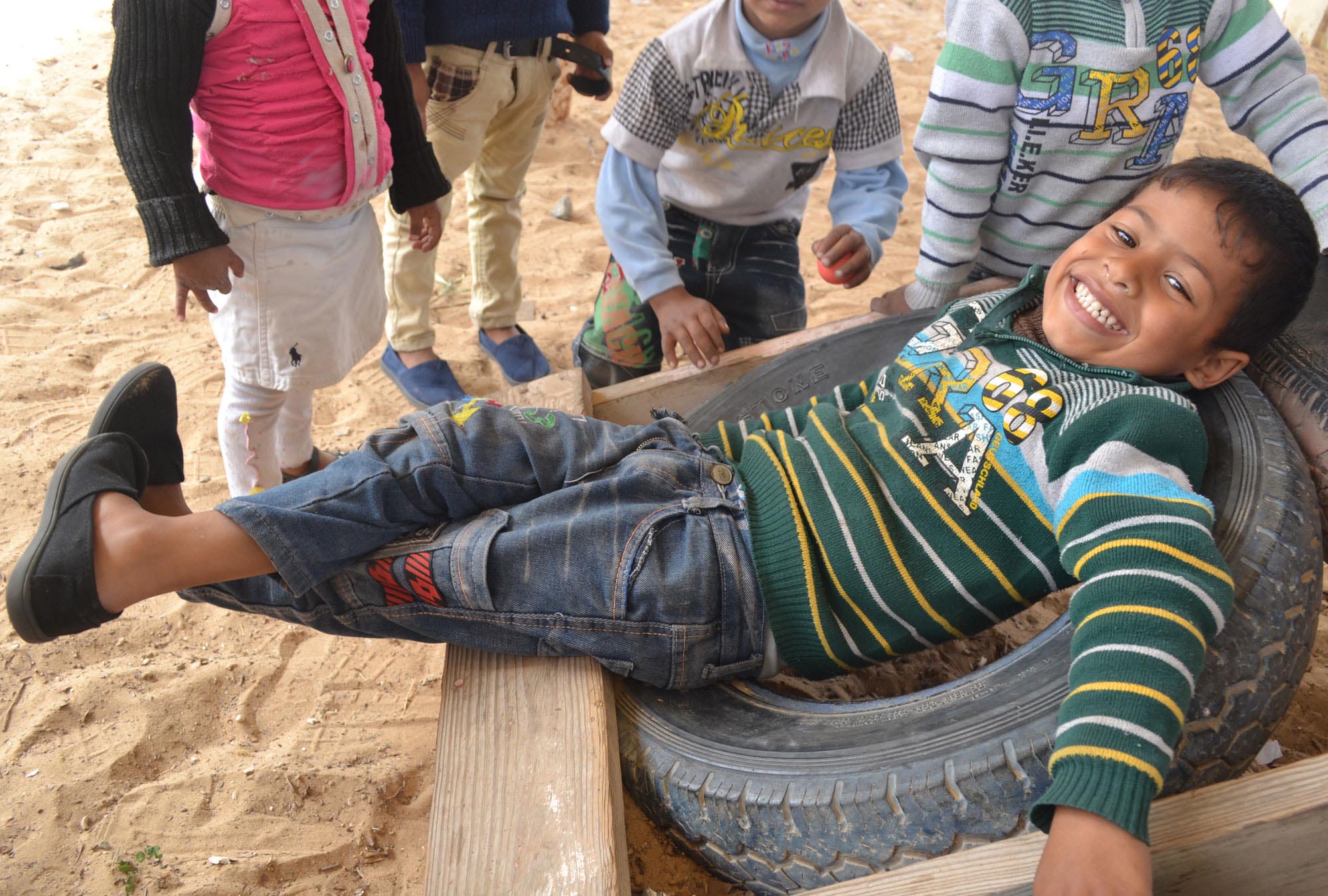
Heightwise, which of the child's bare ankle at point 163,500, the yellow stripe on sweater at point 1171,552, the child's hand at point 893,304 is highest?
the yellow stripe on sweater at point 1171,552

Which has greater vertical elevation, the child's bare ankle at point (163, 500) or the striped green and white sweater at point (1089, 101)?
the striped green and white sweater at point (1089, 101)

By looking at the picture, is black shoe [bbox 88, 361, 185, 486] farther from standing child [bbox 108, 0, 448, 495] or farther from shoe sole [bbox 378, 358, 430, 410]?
shoe sole [bbox 378, 358, 430, 410]

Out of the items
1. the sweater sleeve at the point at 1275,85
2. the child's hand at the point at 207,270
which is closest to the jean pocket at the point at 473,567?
the child's hand at the point at 207,270

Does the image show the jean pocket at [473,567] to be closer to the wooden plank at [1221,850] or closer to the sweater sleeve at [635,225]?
the wooden plank at [1221,850]

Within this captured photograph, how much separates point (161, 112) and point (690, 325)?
1.21 meters

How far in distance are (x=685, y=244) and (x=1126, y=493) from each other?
62.4 inches

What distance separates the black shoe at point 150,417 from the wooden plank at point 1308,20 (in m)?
7.71

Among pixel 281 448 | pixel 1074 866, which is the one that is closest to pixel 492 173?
pixel 281 448

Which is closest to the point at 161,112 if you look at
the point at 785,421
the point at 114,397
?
the point at 114,397

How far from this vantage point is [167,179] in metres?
1.70

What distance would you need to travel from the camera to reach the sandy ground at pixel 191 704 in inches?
67.2

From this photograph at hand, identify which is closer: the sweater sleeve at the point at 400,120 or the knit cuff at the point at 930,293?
the sweater sleeve at the point at 400,120

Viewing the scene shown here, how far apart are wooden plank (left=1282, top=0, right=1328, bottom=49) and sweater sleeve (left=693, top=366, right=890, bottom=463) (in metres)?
6.69

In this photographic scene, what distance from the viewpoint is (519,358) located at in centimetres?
317
